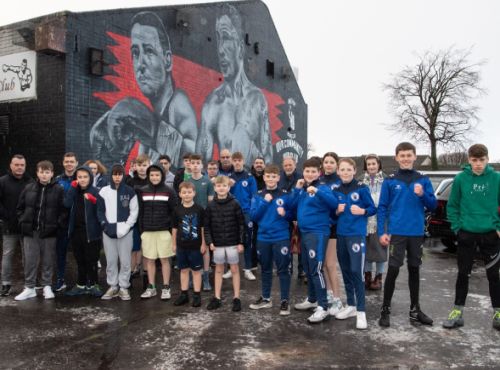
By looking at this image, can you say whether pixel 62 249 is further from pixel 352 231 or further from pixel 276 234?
pixel 352 231

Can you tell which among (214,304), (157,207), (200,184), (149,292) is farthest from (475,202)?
(149,292)

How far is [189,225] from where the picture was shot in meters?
5.61

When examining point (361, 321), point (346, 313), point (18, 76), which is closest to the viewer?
point (361, 321)

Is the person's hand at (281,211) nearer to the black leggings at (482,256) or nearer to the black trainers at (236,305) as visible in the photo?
the black trainers at (236,305)

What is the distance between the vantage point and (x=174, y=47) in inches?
513

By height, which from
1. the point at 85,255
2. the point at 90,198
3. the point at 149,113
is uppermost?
the point at 149,113

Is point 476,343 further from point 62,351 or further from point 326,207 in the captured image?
point 62,351

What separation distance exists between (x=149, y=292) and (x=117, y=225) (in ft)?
3.18

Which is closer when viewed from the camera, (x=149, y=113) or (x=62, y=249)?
(x=62, y=249)

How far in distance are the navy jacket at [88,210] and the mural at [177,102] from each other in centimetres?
472

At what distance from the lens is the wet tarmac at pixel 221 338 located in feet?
12.6

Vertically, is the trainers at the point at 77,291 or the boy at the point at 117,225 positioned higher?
the boy at the point at 117,225

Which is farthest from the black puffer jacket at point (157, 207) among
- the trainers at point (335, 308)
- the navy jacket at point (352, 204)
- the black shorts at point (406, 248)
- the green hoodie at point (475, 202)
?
Result: the green hoodie at point (475, 202)

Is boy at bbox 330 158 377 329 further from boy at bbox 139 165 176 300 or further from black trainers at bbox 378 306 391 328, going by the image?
boy at bbox 139 165 176 300
